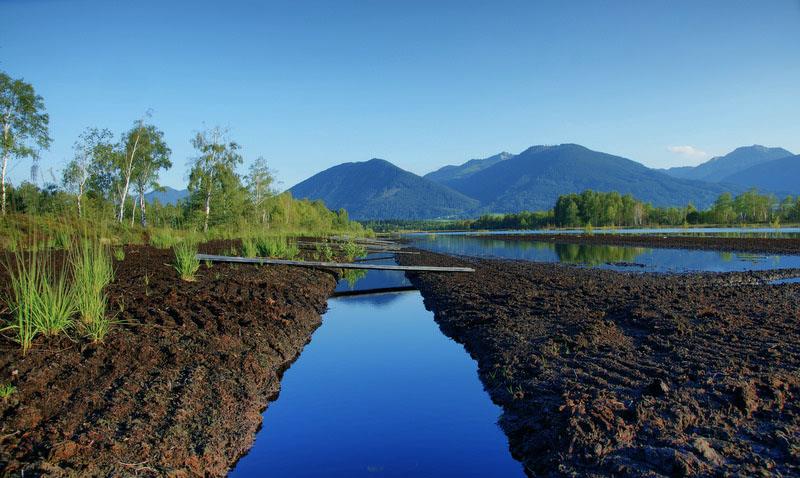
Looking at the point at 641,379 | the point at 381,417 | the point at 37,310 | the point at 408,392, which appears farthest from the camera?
the point at 408,392

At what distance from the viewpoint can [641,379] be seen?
5949 mm

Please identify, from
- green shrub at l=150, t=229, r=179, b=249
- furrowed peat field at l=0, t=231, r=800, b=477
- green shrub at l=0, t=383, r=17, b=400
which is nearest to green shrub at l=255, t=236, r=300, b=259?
green shrub at l=150, t=229, r=179, b=249

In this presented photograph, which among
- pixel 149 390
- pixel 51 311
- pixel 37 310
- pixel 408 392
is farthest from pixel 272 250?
pixel 149 390

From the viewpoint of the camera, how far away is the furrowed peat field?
4172 millimetres

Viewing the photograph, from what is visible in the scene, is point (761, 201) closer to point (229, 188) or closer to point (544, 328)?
point (229, 188)

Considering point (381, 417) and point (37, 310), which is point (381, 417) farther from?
point (37, 310)

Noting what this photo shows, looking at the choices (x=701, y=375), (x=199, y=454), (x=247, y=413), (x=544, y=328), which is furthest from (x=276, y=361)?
(x=701, y=375)

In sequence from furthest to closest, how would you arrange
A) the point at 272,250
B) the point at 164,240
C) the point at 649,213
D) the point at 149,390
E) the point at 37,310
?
the point at 649,213 < the point at 164,240 < the point at 272,250 < the point at 37,310 < the point at 149,390

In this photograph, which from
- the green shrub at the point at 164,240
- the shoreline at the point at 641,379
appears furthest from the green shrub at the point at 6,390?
the green shrub at the point at 164,240

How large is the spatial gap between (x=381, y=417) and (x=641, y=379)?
3290mm

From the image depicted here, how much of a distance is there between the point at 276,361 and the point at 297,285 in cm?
639

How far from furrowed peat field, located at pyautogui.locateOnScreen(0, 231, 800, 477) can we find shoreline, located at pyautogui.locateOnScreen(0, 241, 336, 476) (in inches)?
0.8

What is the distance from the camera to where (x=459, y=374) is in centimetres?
800

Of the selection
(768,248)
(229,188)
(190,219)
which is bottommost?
(768,248)
